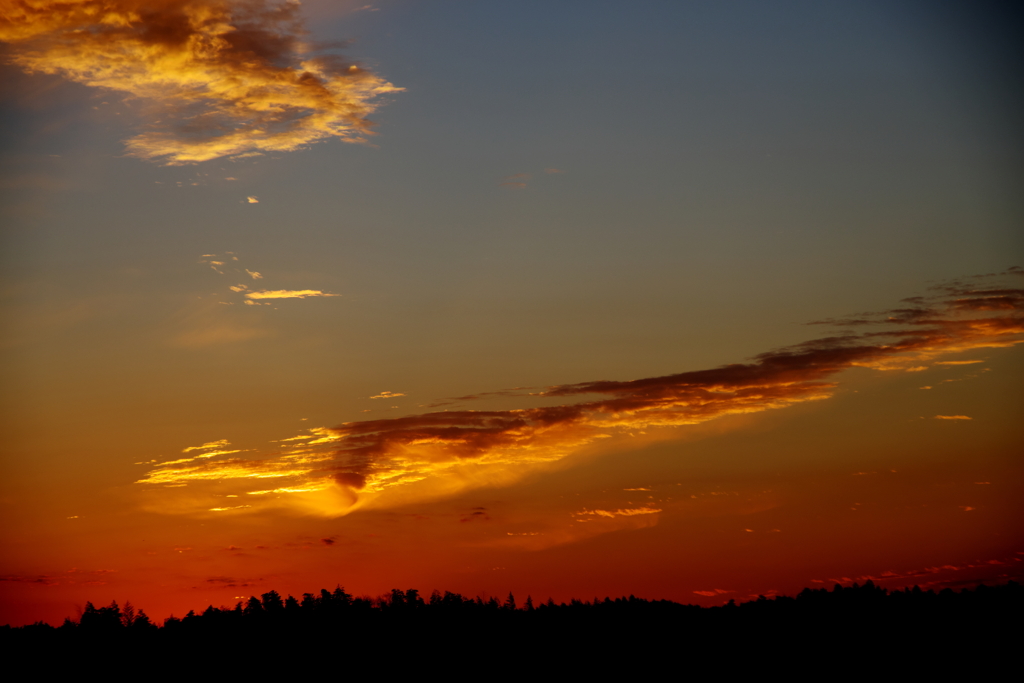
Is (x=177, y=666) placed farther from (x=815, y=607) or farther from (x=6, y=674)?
(x=815, y=607)

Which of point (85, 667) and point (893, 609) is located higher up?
point (85, 667)

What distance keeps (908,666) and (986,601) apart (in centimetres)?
2818

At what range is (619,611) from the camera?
6649 inches

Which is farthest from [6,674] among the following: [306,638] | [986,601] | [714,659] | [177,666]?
[986,601]

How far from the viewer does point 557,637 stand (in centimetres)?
16125

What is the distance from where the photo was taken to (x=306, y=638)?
506 feet

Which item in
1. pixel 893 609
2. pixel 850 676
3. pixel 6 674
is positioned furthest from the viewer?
pixel 893 609

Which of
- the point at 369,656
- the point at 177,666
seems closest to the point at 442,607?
the point at 369,656

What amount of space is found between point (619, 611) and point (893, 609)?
53194 millimetres

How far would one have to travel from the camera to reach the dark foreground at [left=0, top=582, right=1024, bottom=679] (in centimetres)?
14212

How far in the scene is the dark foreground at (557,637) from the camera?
5595 inches

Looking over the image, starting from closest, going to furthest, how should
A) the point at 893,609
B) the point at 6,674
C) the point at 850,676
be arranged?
the point at 6,674, the point at 850,676, the point at 893,609

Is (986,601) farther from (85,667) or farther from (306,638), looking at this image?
(85,667)

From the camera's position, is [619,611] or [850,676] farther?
[619,611]
